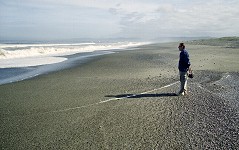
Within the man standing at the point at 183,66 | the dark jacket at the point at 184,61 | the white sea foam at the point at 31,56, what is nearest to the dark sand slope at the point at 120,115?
the man standing at the point at 183,66

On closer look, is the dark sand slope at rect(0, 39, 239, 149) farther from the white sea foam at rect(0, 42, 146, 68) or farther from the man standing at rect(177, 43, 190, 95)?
the white sea foam at rect(0, 42, 146, 68)

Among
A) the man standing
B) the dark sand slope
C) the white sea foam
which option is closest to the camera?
the dark sand slope

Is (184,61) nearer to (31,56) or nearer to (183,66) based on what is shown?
(183,66)

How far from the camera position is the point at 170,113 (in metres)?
9.73

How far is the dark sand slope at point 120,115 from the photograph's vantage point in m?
7.40

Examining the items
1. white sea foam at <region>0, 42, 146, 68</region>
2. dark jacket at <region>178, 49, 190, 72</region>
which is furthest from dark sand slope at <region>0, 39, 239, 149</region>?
white sea foam at <region>0, 42, 146, 68</region>

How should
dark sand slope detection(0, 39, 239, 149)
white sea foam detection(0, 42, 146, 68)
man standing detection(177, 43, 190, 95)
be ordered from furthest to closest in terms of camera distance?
white sea foam detection(0, 42, 146, 68)
man standing detection(177, 43, 190, 95)
dark sand slope detection(0, 39, 239, 149)

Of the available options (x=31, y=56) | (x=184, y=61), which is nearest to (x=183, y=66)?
(x=184, y=61)

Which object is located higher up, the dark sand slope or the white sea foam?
the white sea foam

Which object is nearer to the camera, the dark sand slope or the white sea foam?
the dark sand slope

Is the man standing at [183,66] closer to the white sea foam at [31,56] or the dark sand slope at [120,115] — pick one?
the dark sand slope at [120,115]

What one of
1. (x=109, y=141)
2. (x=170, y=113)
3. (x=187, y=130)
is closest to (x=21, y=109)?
(x=109, y=141)

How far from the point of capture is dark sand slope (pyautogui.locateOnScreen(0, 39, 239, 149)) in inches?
291

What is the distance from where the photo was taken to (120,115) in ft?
31.4
